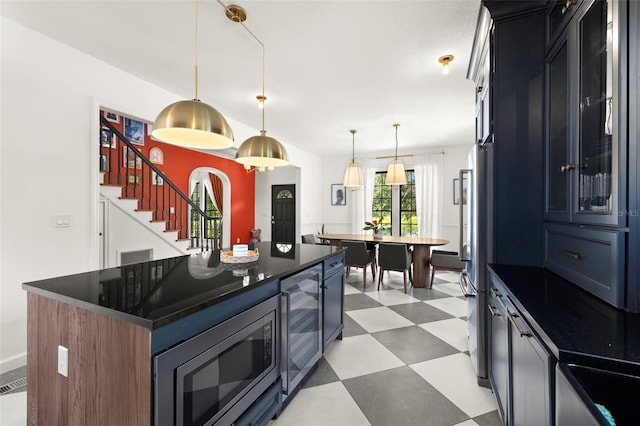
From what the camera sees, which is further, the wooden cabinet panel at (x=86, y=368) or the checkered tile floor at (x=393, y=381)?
the checkered tile floor at (x=393, y=381)

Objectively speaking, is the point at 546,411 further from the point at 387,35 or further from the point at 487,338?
the point at 387,35

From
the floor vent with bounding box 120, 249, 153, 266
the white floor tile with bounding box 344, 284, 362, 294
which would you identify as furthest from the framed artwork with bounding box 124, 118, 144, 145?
the white floor tile with bounding box 344, 284, 362, 294

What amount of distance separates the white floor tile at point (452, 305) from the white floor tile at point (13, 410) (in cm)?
372

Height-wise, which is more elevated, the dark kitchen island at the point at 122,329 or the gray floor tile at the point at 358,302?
the dark kitchen island at the point at 122,329

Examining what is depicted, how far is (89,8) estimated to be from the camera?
2.02m

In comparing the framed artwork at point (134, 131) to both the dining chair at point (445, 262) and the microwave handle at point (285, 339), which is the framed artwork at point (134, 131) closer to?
the microwave handle at point (285, 339)

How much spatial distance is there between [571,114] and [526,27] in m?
0.76

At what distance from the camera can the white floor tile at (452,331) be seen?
2.56 m

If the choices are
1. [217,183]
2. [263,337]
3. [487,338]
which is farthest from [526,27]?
Answer: [217,183]

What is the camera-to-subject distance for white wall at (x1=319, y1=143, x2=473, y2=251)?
6.00 metres

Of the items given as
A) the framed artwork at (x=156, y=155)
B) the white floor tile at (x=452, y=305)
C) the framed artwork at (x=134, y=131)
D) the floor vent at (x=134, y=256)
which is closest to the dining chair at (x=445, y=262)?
the white floor tile at (x=452, y=305)

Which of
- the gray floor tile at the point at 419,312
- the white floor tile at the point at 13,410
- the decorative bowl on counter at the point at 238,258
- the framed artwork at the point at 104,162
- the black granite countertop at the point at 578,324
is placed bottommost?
the white floor tile at the point at 13,410

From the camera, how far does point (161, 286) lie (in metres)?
1.28

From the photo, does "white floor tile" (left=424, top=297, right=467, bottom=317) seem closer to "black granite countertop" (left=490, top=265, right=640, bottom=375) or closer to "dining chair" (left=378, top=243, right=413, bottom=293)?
"dining chair" (left=378, top=243, right=413, bottom=293)
